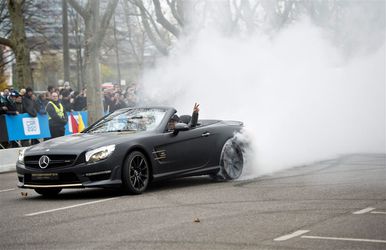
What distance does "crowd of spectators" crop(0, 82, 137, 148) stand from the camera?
2017 cm

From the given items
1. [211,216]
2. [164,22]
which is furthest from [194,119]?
[164,22]

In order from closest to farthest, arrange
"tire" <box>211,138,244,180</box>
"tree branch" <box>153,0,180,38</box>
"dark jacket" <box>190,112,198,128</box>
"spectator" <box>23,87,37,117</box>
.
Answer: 1. "dark jacket" <box>190,112,198,128</box>
2. "tire" <box>211,138,244,180</box>
3. "spectator" <box>23,87,37,117</box>
4. "tree branch" <box>153,0,180,38</box>

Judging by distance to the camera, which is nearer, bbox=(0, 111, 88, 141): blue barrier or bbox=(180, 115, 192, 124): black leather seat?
bbox=(180, 115, 192, 124): black leather seat

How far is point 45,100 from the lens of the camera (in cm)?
2219

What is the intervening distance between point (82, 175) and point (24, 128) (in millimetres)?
9895

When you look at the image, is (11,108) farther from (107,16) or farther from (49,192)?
(49,192)

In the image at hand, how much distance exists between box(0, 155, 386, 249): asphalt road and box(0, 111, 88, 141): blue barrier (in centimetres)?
662

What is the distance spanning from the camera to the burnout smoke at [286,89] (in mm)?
18281

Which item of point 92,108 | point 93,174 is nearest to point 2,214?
point 93,174

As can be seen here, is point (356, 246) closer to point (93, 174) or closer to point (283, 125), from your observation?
point (93, 174)

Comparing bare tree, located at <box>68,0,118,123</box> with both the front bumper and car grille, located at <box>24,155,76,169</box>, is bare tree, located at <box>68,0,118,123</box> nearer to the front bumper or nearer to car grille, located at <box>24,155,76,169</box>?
car grille, located at <box>24,155,76,169</box>

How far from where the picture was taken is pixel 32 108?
20703 millimetres

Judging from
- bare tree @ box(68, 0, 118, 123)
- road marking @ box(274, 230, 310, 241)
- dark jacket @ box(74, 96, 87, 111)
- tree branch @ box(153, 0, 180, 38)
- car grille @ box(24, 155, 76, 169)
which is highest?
tree branch @ box(153, 0, 180, 38)

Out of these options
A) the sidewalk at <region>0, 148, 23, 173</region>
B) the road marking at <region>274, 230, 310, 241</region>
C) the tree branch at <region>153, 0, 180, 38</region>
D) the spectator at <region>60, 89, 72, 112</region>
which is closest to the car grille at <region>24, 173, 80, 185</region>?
the road marking at <region>274, 230, 310, 241</region>
